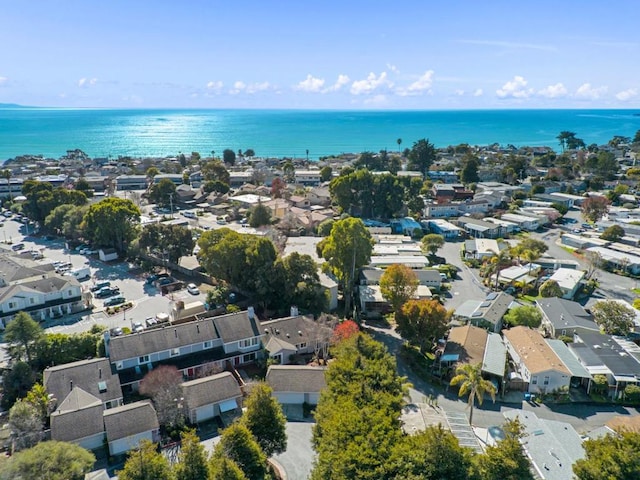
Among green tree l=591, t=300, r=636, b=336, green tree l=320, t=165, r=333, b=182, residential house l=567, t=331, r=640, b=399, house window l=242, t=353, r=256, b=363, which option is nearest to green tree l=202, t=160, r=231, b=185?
green tree l=320, t=165, r=333, b=182

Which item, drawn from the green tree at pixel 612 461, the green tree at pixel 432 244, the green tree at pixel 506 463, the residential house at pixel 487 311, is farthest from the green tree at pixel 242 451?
the green tree at pixel 432 244

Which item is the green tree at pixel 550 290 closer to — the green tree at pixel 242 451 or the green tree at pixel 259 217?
the green tree at pixel 242 451

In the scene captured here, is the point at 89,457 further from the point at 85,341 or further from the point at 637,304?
the point at 637,304

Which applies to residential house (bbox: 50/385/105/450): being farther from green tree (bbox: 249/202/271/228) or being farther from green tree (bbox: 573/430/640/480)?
green tree (bbox: 249/202/271/228)

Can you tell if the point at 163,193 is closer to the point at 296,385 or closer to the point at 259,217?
the point at 259,217

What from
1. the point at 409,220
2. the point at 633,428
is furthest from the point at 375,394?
the point at 409,220

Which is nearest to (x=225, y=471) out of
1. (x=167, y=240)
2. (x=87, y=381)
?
(x=87, y=381)
